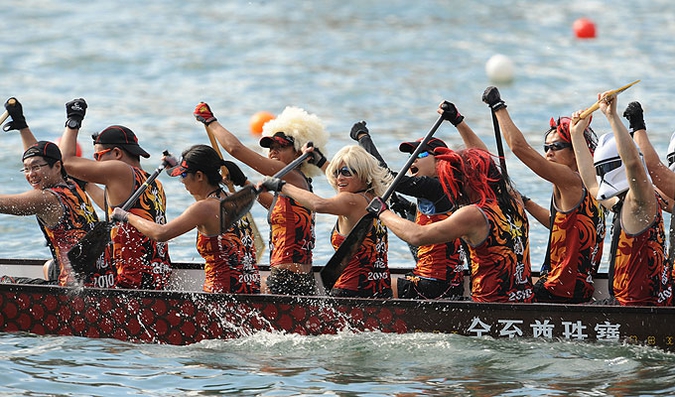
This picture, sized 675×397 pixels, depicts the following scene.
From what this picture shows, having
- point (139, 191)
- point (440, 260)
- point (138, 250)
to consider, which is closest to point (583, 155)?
point (440, 260)

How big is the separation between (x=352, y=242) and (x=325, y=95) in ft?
44.6

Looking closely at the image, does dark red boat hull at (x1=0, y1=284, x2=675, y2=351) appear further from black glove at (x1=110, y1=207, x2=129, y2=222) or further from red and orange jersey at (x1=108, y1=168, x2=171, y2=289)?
black glove at (x1=110, y1=207, x2=129, y2=222)

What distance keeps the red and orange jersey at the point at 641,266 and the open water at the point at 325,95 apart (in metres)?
0.37

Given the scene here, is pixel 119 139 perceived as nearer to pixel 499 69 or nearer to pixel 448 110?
pixel 448 110

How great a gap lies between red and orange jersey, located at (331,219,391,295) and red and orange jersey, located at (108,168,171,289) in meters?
1.53

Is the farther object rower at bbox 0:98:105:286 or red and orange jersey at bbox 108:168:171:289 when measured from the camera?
red and orange jersey at bbox 108:168:171:289

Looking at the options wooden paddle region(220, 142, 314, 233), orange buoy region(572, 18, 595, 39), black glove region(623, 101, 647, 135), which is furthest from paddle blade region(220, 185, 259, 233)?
orange buoy region(572, 18, 595, 39)

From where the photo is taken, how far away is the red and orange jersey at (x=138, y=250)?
27.9ft

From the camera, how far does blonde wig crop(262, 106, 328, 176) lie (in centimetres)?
848

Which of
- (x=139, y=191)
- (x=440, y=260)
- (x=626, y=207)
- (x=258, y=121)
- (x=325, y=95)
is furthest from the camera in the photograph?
(x=325, y=95)

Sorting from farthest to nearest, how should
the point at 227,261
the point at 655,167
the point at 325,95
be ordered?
the point at 325,95
the point at 227,261
the point at 655,167

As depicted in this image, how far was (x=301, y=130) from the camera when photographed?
8492 mm

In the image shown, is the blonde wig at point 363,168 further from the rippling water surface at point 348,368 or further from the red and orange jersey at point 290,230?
the rippling water surface at point 348,368

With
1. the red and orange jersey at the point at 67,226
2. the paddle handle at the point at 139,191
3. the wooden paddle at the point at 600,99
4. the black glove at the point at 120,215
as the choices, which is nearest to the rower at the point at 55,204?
the red and orange jersey at the point at 67,226
